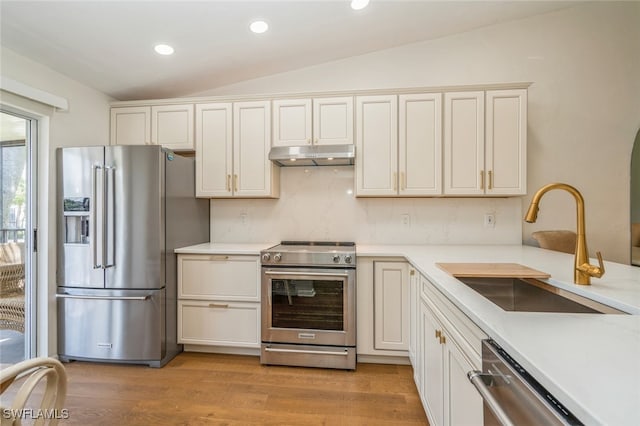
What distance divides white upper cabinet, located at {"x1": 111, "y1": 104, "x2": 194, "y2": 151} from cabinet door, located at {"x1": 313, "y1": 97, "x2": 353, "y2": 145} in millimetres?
1244

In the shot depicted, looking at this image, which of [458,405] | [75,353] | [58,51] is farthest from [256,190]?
[458,405]

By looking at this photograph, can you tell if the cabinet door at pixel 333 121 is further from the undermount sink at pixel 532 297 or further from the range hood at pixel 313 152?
the undermount sink at pixel 532 297

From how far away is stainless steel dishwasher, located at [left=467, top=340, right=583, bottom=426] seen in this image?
576 millimetres

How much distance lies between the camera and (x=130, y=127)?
9.78ft

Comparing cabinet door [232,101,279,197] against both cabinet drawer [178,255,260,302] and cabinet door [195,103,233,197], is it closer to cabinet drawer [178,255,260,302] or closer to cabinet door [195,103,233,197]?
cabinet door [195,103,233,197]

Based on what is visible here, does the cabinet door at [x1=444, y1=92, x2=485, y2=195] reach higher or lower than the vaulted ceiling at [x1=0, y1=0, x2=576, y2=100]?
lower

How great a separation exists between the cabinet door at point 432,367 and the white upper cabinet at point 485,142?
4.42ft

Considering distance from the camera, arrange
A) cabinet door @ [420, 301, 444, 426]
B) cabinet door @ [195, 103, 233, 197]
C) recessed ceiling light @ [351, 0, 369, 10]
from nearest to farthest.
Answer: cabinet door @ [420, 301, 444, 426], recessed ceiling light @ [351, 0, 369, 10], cabinet door @ [195, 103, 233, 197]

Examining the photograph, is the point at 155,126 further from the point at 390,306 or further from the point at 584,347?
the point at 584,347

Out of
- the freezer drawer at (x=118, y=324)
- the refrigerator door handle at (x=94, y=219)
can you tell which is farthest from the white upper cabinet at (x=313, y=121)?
the freezer drawer at (x=118, y=324)

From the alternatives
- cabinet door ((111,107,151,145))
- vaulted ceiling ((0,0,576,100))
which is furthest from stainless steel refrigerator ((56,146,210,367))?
vaulted ceiling ((0,0,576,100))

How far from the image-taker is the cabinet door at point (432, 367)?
141 centimetres

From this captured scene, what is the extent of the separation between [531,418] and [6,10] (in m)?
3.17

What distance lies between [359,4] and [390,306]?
231 centimetres
